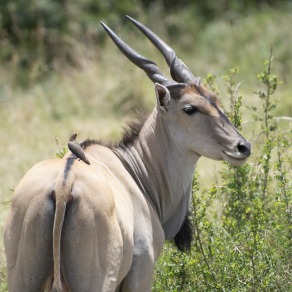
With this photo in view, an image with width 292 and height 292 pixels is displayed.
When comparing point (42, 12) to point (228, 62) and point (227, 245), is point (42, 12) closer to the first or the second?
point (228, 62)

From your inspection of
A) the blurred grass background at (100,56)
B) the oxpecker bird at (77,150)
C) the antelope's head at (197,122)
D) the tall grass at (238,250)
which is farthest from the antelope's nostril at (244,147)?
the blurred grass background at (100,56)

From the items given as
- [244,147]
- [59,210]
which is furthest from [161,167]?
[59,210]

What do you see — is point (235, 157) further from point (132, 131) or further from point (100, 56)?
point (100, 56)

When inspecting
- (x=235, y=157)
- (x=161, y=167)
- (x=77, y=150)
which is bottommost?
(x=161, y=167)

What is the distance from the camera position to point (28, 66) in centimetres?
1309

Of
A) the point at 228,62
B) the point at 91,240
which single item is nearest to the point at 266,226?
the point at 91,240

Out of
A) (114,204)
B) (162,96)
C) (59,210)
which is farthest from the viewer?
(162,96)

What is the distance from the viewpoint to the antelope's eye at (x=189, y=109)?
530cm

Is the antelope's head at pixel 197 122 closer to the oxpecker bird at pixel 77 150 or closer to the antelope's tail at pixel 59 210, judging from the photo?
the oxpecker bird at pixel 77 150

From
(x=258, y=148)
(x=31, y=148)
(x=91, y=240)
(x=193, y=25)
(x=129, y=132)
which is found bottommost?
(x=193, y=25)

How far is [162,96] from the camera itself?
536 cm

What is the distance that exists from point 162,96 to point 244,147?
1.70 ft

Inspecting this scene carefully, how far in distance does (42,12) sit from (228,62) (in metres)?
2.54

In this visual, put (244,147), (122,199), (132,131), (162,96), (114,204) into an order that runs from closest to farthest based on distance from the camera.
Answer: (114,204) → (122,199) → (244,147) → (162,96) → (132,131)
